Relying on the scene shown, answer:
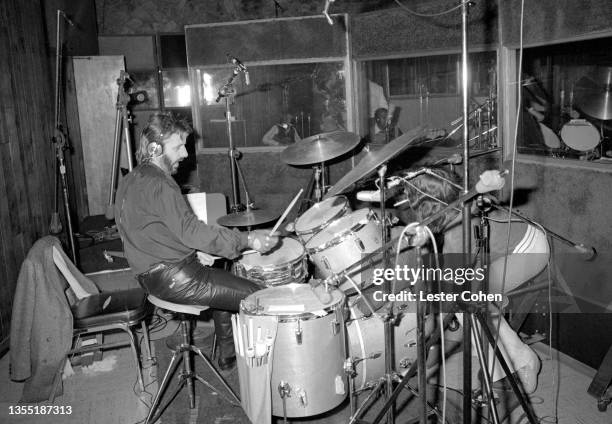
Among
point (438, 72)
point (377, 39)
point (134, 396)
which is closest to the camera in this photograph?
point (134, 396)

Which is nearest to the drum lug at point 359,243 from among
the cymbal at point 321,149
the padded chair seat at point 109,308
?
the cymbal at point 321,149

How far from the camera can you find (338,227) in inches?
122

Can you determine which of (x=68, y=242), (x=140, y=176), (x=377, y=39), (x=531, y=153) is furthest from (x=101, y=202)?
(x=531, y=153)

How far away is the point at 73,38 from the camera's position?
24.3 ft

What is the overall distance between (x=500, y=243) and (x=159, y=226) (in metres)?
1.93

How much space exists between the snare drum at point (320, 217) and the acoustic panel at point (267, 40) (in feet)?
7.19

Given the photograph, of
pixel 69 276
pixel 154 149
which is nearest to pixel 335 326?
pixel 154 149

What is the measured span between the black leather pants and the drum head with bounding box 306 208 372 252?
433 mm

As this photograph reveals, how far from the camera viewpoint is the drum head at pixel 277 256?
323 cm

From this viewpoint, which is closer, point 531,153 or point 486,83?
point 531,153

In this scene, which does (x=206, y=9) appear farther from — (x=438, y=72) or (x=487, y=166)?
(x=487, y=166)

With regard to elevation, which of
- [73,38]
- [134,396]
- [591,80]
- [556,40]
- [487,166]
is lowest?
[134,396]

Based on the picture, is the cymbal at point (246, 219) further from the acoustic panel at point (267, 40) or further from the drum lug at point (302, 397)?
the acoustic panel at point (267, 40)

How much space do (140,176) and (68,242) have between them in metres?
3.35
